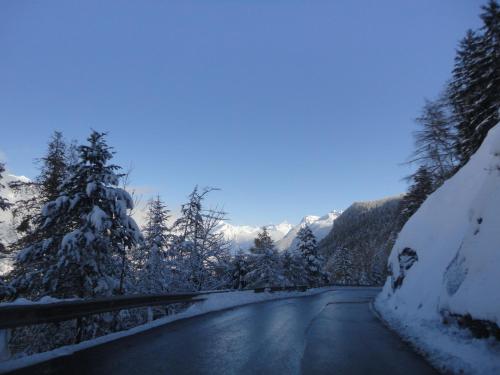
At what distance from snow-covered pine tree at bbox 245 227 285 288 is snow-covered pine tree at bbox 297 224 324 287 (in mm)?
8167

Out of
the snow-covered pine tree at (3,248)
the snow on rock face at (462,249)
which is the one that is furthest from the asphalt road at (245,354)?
the snow-covered pine tree at (3,248)

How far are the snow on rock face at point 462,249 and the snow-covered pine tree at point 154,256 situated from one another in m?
16.5

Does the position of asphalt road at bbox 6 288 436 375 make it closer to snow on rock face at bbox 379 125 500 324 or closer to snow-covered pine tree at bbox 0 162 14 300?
snow on rock face at bbox 379 125 500 324

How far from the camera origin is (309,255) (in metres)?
50.9

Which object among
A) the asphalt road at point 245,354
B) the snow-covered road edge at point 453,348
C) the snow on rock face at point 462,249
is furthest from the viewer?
the snow on rock face at point 462,249

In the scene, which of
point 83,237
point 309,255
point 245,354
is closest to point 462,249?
point 245,354

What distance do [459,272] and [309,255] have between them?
44262 mm

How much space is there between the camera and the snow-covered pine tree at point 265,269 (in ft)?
133

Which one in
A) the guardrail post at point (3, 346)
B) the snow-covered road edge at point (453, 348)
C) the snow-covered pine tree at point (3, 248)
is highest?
the snow-covered pine tree at point (3, 248)

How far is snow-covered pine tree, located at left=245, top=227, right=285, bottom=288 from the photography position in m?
40.5

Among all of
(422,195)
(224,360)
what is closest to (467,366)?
(224,360)

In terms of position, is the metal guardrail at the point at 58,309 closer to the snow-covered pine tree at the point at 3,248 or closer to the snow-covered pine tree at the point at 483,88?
the snow-covered pine tree at the point at 3,248

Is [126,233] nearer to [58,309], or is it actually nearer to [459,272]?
[58,309]

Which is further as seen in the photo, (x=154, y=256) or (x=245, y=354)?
(x=154, y=256)
